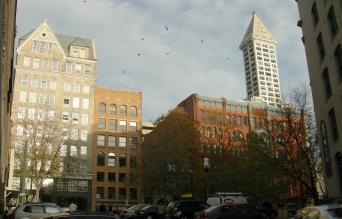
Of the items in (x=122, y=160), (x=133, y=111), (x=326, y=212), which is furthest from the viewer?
(x=133, y=111)

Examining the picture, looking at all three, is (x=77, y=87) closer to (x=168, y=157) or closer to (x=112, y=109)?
(x=112, y=109)

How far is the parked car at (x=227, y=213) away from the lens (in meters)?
19.8

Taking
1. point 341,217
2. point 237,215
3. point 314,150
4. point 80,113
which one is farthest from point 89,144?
point 341,217

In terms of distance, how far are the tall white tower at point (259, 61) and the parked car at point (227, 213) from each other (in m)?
160

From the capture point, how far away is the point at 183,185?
46906 mm

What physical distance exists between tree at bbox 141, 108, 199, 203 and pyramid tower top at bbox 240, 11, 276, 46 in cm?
14902

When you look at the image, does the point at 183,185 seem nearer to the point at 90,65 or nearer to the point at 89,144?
the point at 89,144

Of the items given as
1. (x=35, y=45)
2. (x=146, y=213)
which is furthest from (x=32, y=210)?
(x=35, y=45)

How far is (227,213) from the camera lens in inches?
794

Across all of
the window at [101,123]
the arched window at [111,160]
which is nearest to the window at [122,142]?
the arched window at [111,160]

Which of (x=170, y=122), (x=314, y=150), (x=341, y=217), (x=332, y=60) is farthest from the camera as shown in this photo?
(x=170, y=122)

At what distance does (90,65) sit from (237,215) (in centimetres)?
5211

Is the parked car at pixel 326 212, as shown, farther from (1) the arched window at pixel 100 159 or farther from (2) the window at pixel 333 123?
(1) the arched window at pixel 100 159

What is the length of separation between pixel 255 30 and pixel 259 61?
17652mm
